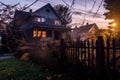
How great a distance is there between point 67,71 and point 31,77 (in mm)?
1546

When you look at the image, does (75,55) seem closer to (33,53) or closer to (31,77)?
(31,77)

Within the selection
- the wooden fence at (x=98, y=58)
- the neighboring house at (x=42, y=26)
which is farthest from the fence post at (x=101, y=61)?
the neighboring house at (x=42, y=26)

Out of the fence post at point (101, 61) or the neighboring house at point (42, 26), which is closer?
the fence post at point (101, 61)

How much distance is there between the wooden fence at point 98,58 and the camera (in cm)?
451

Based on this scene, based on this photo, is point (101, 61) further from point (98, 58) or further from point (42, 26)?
point (42, 26)

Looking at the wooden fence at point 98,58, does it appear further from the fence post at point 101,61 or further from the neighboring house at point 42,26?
the neighboring house at point 42,26

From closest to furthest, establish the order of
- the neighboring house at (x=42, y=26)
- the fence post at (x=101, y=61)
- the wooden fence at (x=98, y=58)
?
the wooden fence at (x=98, y=58) < the fence post at (x=101, y=61) < the neighboring house at (x=42, y=26)

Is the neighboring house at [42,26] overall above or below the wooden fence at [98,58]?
above

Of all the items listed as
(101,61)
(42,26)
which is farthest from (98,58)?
(42,26)

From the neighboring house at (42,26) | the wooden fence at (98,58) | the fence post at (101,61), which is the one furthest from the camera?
the neighboring house at (42,26)

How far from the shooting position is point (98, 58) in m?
4.77

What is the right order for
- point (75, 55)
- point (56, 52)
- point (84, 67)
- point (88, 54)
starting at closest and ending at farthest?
point (88, 54) < point (84, 67) < point (75, 55) < point (56, 52)

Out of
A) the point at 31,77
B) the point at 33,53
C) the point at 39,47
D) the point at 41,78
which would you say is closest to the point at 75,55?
the point at 41,78

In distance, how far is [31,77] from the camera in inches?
258
